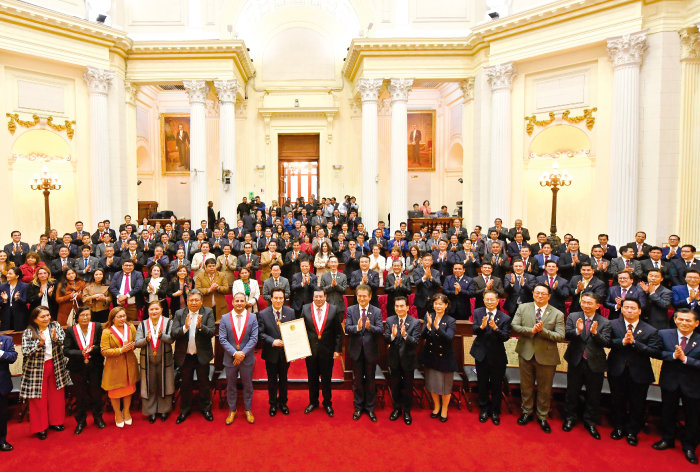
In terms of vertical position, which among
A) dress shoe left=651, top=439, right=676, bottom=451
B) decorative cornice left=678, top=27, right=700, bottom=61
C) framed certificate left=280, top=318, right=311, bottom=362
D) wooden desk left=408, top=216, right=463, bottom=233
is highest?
decorative cornice left=678, top=27, right=700, bottom=61

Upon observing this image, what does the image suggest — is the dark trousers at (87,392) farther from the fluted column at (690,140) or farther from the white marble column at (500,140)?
the fluted column at (690,140)

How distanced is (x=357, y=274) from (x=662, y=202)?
394 inches

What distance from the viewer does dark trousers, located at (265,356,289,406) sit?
614 centimetres

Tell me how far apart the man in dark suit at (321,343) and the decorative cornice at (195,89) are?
13.2 m

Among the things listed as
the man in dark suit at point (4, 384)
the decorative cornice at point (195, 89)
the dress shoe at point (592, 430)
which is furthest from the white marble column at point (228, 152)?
the dress shoe at point (592, 430)

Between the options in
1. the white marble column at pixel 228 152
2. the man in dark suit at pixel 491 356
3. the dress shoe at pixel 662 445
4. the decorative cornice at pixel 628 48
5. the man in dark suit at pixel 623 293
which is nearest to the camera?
the dress shoe at pixel 662 445

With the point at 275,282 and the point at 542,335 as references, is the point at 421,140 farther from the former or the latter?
the point at 542,335

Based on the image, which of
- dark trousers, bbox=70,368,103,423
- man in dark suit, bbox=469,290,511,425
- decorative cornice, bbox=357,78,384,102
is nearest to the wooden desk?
decorative cornice, bbox=357,78,384,102

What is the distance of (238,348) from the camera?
6.02 m

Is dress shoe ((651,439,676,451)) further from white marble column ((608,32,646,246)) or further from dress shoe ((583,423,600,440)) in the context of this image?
white marble column ((608,32,646,246))

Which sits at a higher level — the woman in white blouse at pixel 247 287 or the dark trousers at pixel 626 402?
the woman in white blouse at pixel 247 287

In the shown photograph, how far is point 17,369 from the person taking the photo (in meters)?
7.45

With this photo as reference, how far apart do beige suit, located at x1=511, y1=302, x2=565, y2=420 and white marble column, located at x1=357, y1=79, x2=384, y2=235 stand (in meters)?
11.6

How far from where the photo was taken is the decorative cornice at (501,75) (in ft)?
50.0
